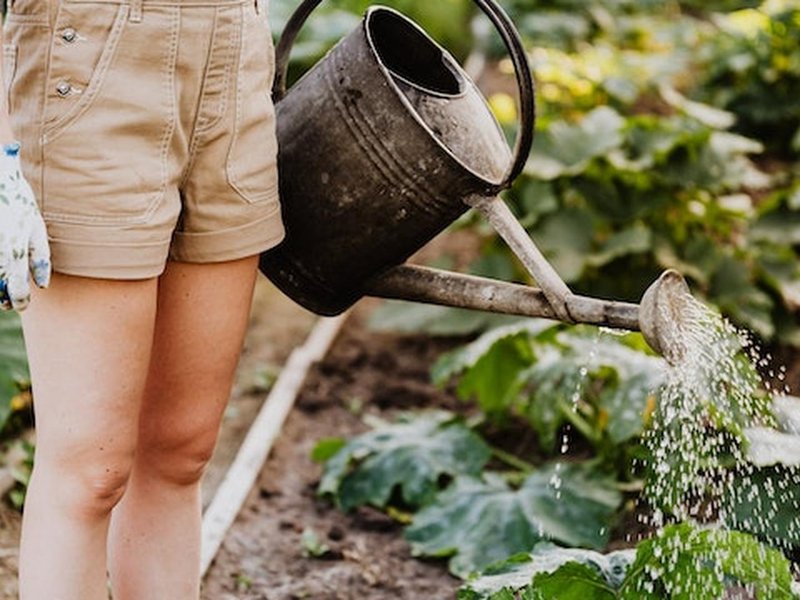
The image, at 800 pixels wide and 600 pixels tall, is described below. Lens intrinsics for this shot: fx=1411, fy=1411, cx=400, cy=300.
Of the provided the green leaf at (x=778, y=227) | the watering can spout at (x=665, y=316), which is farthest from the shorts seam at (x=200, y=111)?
the green leaf at (x=778, y=227)

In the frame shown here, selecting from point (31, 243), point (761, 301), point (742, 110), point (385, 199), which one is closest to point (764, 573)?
point (385, 199)

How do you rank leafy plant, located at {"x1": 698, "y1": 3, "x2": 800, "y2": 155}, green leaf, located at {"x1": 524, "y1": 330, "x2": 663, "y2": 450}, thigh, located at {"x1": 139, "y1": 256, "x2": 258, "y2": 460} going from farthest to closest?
leafy plant, located at {"x1": 698, "y1": 3, "x2": 800, "y2": 155} < green leaf, located at {"x1": 524, "y1": 330, "x2": 663, "y2": 450} < thigh, located at {"x1": 139, "y1": 256, "x2": 258, "y2": 460}

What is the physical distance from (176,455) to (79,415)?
287 mm

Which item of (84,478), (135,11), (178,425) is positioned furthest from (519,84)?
(84,478)

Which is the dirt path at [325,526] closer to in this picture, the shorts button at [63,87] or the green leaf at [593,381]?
the green leaf at [593,381]

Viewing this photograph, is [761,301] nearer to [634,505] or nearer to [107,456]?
[634,505]

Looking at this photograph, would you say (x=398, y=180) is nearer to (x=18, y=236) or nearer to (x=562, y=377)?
(x=18, y=236)

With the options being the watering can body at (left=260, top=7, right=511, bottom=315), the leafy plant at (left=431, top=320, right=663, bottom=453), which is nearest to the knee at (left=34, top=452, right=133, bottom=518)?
the watering can body at (left=260, top=7, right=511, bottom=315)

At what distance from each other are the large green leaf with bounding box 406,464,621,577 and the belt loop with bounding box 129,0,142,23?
1.56 m

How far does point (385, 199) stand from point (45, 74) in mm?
579

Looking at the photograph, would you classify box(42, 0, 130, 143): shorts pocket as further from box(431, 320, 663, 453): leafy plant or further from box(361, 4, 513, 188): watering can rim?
box(431, 320, 663, 453): leafy plant

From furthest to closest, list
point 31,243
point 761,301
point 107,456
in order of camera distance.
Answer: point 761,301, point 107,456, point 31,243

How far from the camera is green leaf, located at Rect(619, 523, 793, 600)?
2184 mm

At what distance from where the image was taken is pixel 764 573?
2197 mm
